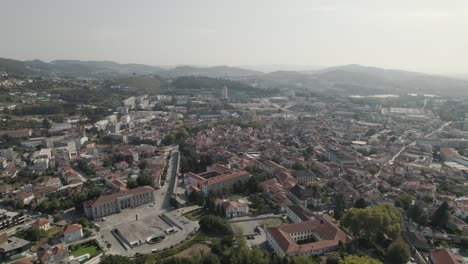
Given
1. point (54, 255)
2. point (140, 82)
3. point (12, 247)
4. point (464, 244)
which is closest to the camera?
point (54, 255)

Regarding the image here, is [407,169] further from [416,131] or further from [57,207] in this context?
[57,207]

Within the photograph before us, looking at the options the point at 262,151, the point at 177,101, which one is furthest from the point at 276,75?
the point at 262,151

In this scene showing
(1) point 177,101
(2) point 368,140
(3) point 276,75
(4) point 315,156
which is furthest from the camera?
(3) point 276,75

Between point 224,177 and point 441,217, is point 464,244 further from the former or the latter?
point 224,177

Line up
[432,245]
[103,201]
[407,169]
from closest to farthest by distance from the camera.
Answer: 1. [432,245]
2. [103,201]
3. [407,169]

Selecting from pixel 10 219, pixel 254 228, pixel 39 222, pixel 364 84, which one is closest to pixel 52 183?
pixel 10 219
